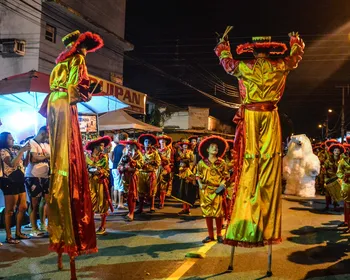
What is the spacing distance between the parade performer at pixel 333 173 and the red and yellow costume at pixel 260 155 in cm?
538

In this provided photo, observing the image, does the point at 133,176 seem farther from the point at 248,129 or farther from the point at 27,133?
the point at 248,129

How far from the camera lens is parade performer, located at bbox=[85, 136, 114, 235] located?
801 cm

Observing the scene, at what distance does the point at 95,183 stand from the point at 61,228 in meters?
3.53

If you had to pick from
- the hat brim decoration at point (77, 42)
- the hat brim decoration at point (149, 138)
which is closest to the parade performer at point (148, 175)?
the hat brim decoration at point (149, 138)

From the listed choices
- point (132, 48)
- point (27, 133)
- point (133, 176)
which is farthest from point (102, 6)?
point (133, 176)

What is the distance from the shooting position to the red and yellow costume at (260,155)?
16.9 ft

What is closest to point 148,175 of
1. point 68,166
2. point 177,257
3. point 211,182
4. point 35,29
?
point 211,182

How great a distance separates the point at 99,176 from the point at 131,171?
84.9 inches

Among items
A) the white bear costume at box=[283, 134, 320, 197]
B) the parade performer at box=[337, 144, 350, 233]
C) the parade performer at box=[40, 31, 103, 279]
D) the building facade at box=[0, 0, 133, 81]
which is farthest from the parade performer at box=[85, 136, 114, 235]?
the white bear costume at box=[283, 134, 320, 197]

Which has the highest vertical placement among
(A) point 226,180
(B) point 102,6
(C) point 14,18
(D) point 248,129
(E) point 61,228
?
(B) point 102,6

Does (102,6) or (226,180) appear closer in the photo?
(226,180)

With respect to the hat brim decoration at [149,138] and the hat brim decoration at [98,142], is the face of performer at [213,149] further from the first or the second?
the hat brim decoration at [149,138]

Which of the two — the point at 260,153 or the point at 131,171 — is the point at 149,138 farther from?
the point at 260,153

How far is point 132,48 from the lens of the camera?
26.8m
